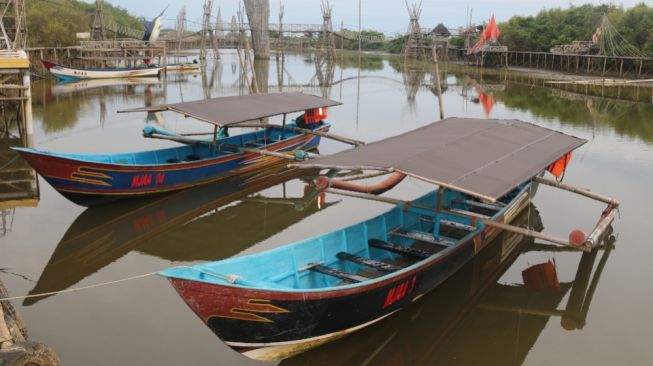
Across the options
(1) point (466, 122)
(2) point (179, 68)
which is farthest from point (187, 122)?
(2) point (179, 68)

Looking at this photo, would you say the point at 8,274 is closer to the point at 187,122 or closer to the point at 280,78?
the point at 187,122

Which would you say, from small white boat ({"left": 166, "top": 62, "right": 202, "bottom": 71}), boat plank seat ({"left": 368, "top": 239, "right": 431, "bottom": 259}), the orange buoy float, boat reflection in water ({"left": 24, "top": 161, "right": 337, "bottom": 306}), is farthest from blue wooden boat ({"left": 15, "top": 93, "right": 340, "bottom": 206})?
small white boat ({"left": 166, "top": 62, "right": 202, "bottom": 71})

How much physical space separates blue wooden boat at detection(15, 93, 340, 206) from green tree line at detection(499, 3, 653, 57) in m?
34.1

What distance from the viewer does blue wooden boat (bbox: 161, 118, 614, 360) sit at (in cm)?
571

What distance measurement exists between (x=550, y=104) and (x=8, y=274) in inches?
1036

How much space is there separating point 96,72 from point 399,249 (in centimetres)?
3410

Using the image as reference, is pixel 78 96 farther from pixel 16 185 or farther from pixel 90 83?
pixel 16 185

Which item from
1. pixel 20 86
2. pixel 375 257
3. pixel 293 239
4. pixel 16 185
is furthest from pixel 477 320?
pixel 20 86

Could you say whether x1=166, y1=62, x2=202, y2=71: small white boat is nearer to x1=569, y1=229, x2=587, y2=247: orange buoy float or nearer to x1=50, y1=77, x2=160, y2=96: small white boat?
x1=50, y1=77, x2=160, y2=96: small white boat

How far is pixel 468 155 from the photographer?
27.4ft

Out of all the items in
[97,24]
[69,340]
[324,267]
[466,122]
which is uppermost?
[97,24]

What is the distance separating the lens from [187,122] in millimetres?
22250

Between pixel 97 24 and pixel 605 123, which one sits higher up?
pixel 97 24

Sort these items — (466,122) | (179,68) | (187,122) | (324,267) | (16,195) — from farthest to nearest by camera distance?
(179,68) → (187,122) → (16,195) → (466,122) → (324,267)
